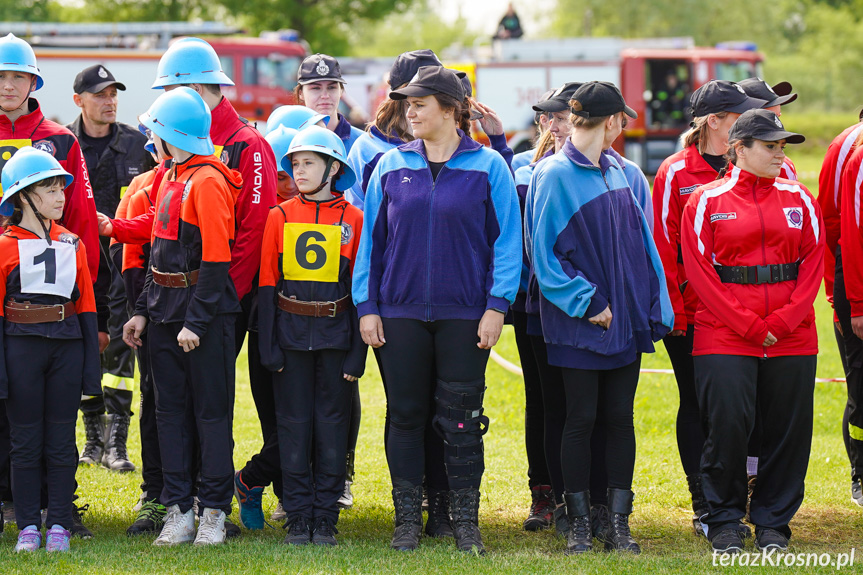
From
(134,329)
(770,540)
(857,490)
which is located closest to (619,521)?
(770,540)

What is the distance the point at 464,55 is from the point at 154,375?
22335 mm

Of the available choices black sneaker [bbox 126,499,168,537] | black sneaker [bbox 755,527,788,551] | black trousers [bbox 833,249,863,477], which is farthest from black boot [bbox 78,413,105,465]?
black trousers [bbox 833,249,863,477]

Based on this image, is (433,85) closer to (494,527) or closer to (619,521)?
(619,521)

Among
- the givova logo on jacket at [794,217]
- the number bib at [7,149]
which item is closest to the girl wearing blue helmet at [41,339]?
the number bib at [7,149]

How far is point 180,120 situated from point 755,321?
117 inches

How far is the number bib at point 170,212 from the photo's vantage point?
194 inches

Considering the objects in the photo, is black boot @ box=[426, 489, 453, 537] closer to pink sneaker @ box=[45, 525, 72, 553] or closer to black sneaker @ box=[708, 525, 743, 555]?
black sneaker @ box=[708, 525, 743, 555]

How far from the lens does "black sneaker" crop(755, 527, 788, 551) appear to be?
16.0 ft

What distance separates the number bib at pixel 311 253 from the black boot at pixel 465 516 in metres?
1.25

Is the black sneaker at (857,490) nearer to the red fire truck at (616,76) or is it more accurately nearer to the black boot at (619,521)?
the black boot at (619,521)

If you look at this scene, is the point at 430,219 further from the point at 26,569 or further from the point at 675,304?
the point at 26,569

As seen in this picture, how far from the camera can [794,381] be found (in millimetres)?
4902

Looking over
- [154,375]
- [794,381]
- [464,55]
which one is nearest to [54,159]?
[154,375]

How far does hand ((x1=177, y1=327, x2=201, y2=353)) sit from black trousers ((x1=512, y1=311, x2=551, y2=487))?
175 centimetres
